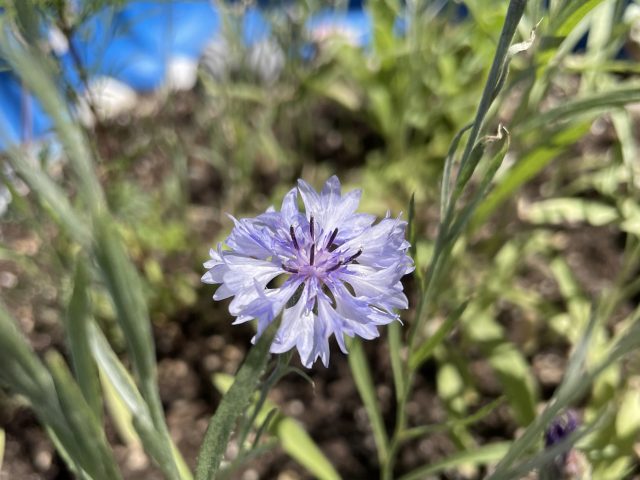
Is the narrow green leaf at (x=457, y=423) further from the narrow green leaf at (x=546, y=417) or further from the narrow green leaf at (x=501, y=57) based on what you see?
the narrow green leaf at (x=501, y=57)

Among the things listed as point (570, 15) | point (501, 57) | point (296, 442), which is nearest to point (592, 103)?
point (570, 15)

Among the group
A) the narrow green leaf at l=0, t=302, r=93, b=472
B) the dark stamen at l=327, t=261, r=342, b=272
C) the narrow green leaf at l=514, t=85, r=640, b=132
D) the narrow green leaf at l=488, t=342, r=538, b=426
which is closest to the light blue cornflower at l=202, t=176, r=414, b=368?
the dark stamen at l=327, t=261, r=342, b=272

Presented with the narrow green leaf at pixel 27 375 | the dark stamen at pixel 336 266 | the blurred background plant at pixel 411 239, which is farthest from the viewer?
the blurred background plant at pixel 411 239

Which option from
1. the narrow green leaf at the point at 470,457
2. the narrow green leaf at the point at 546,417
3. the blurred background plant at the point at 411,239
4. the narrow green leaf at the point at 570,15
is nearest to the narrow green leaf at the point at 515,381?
the blurred background plant at the point at 411,239

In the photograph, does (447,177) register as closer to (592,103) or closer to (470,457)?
(592,103)

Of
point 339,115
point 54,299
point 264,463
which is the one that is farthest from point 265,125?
point 264,463
